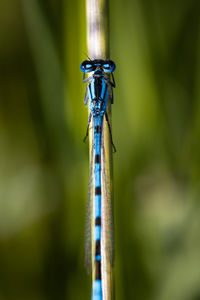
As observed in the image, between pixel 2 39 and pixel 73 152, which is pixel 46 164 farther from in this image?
pixel 2 39

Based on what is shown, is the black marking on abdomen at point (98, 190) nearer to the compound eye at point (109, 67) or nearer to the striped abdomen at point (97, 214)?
the striped abdomen at point (97, 214)

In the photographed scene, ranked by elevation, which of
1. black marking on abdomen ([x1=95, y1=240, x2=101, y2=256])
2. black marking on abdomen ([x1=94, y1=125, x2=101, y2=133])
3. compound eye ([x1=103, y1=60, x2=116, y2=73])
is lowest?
black marking on abdomen ([x1=95, y1=240, x2=101, y2=256])

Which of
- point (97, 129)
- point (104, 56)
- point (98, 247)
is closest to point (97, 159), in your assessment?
point (97, 129)

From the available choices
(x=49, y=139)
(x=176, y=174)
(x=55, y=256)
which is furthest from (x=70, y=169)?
(x=176, y=174)

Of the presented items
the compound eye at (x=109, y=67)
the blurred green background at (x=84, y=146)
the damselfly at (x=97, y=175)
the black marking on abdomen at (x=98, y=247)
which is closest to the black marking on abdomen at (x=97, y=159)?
the damselfly at (x=97, y=175)

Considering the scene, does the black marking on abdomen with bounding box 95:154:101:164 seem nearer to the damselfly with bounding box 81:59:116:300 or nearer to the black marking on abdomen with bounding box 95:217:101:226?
the damselfly with bounding box 81:59:116:300

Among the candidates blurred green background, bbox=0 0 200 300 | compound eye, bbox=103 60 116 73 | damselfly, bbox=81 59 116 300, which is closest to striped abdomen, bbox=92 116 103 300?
damselfly, bbox=81 59 116 300

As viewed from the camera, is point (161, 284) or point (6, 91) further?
point (6, 91)
